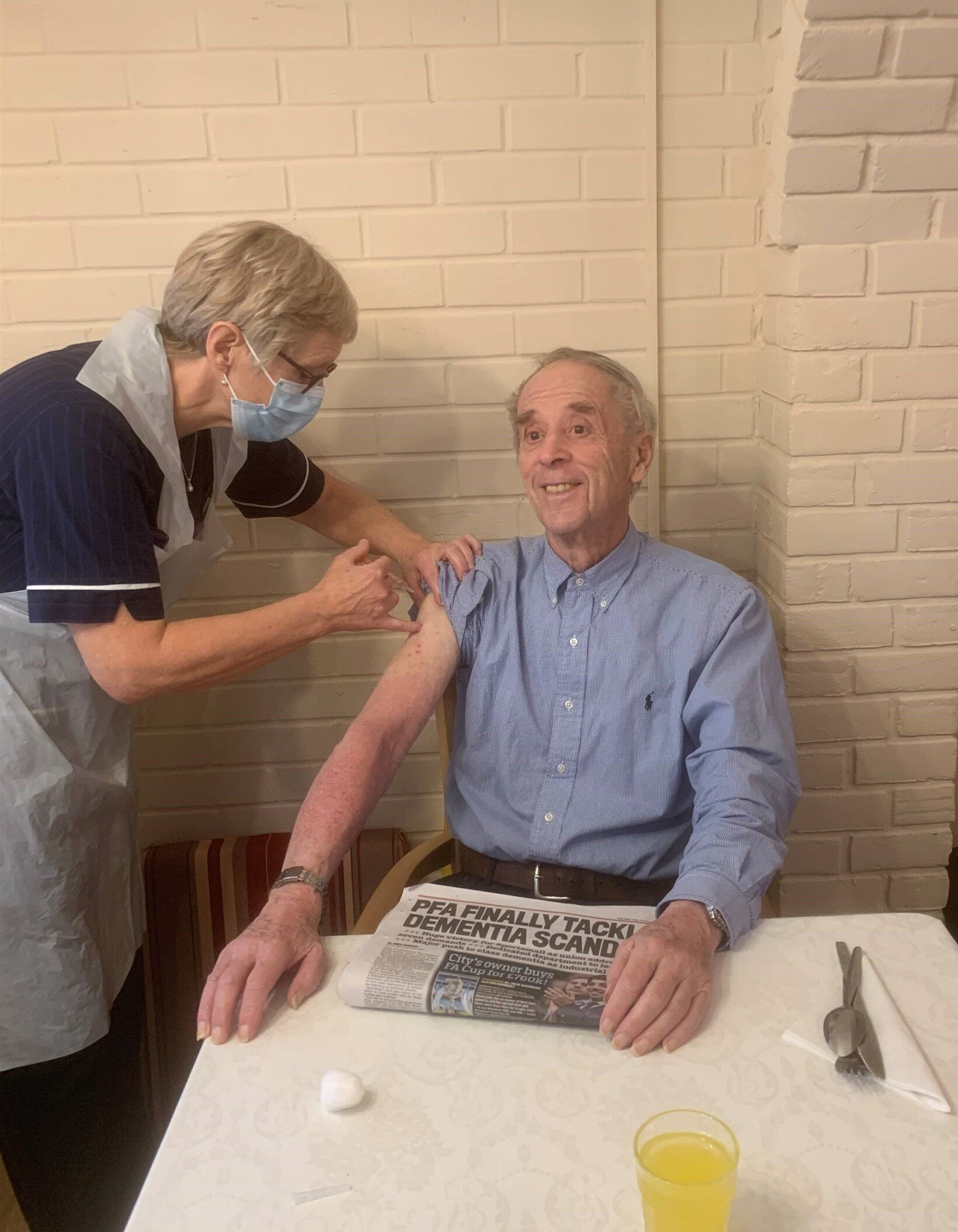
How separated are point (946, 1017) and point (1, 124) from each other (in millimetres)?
2207

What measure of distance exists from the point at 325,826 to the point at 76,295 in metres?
1.27

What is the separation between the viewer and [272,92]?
2018 millimetres

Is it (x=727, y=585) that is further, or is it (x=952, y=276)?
(x=952, y=276)

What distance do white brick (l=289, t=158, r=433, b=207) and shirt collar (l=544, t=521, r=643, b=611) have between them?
857 millimetres

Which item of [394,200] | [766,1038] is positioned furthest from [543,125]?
[766,1038]

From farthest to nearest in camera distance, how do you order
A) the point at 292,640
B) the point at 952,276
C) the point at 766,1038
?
the point at 952,276 → the point at 292,640 → the point at 766,1038

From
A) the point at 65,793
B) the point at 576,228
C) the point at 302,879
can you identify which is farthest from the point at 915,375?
the point at 65,793

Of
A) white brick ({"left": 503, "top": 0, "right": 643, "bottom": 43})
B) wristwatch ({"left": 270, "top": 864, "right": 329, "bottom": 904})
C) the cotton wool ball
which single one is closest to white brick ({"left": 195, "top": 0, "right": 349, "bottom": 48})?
white brick ({"left": 503, "top": 0, "right": 643, "bottom": 43})

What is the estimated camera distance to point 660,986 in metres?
1.13

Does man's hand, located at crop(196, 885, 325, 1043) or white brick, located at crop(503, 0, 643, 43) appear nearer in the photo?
man's hand, located at crop(196, 885, 325, 1043)

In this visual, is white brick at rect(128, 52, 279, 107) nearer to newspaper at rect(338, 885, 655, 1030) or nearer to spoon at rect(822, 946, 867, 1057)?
newspaper at rect(338, 885, 655, 1030)

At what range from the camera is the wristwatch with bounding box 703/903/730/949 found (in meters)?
1.28

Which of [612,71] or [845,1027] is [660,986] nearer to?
[845,1027]

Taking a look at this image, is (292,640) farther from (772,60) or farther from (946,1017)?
(772,60)
